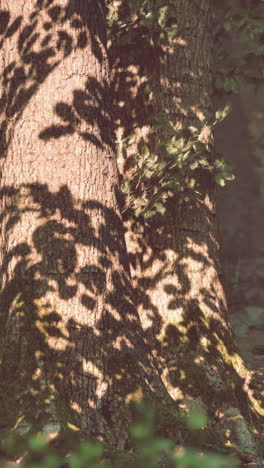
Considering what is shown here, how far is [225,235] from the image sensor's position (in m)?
14.6

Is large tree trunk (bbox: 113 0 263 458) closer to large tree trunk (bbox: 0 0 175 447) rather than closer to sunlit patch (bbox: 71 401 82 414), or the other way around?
large tree trunk (bbox: 0 0 175 447)

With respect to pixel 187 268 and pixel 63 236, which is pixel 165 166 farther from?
pixel 63 236

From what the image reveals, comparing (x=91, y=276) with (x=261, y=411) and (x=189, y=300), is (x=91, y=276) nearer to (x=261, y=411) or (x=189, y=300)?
(x=189, y=300)

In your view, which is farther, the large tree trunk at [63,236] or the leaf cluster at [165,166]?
the leaf cluster at [165,166]

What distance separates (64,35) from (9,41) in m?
0.41

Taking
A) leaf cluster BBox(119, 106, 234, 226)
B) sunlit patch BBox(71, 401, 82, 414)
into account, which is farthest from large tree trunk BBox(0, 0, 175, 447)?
leaf cluster BBox(119, 106, 234, 226)

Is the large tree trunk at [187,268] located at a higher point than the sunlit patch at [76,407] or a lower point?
higher

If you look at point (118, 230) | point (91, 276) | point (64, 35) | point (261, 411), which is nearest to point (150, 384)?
point (91, 276)

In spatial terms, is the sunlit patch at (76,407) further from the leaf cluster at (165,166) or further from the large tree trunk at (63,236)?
the leaf cluster at (165,166)

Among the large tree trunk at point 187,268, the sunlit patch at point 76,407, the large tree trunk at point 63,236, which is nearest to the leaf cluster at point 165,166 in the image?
the large tree trunk at point 187,268

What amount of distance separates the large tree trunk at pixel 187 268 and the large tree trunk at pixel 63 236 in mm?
735

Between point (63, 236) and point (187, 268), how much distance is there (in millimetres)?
1407

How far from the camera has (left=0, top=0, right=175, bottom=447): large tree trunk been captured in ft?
12.3

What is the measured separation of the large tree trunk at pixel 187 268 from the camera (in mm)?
4797
